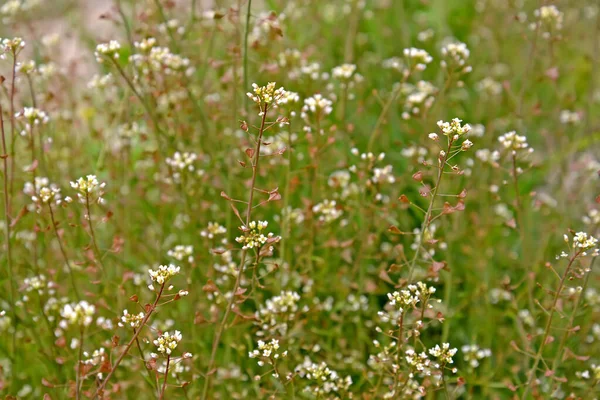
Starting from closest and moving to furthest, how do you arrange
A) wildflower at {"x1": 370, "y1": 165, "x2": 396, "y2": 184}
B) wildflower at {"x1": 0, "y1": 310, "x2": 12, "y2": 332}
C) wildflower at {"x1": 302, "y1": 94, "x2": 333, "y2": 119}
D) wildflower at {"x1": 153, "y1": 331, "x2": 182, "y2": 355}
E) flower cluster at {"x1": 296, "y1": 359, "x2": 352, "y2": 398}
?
wildflower at {"x1": 153, "y1": 331, "x2": 182, "y2": 355} < flower cluster at {"x1": 296, "y1": 359, "x2": 352, "y2": 398} < wildflower at {"x1": 302, "y1": 94, "x2": 333, "y2": 119} < wildflower at {"x1": 370, "y1": 165, "x2": 396, "y2": 184} < wildflower at {"x1": 0, "y1": 310, "x2": 12, "y2": 332}

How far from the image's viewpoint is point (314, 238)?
Result: 10.6 ft

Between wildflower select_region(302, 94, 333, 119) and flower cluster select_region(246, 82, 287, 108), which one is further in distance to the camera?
wildflower select_region(302, 94, 333, 119)

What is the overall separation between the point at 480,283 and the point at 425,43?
2.05 metres

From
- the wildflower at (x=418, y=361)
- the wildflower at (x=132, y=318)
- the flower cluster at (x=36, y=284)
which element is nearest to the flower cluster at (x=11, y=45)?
the flower cluster at (x=36, y=284)

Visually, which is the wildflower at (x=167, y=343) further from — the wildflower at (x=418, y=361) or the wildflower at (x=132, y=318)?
the wildflower at (x=418, y=361)

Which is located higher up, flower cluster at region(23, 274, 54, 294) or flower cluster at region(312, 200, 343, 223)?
flower cluster at region(312, 200, 343, 223)

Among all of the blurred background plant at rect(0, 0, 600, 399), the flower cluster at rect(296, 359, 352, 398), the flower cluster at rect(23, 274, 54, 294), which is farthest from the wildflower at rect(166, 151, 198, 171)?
the flower cluster at rect(296, 359, 352, 398)

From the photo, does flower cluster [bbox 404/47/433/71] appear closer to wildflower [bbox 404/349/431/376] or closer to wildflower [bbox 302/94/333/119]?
wildflower [bbox 302/94/333/119]

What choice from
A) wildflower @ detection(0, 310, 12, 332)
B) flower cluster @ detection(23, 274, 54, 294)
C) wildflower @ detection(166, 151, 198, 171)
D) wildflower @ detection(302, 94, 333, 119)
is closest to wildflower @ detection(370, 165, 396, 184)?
wildflower @ detection(302, 94, 333, 119)

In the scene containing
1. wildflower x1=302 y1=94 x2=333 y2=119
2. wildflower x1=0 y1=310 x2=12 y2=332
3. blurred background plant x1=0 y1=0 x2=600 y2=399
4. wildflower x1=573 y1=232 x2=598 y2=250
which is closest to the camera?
wildflower x1=573 y1=232 x2=598 y2=250

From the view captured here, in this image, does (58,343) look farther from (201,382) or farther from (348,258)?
(348,258)

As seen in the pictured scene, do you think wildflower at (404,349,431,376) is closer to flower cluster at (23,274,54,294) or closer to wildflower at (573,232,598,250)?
wildflower at (573,232,598,250)

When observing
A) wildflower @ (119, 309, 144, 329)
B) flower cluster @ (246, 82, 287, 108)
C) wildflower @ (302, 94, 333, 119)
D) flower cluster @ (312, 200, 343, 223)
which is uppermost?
wildflower @ (302, 94, 333, 119)

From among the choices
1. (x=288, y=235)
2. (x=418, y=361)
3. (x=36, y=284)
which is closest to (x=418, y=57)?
(x=288, y=235)
